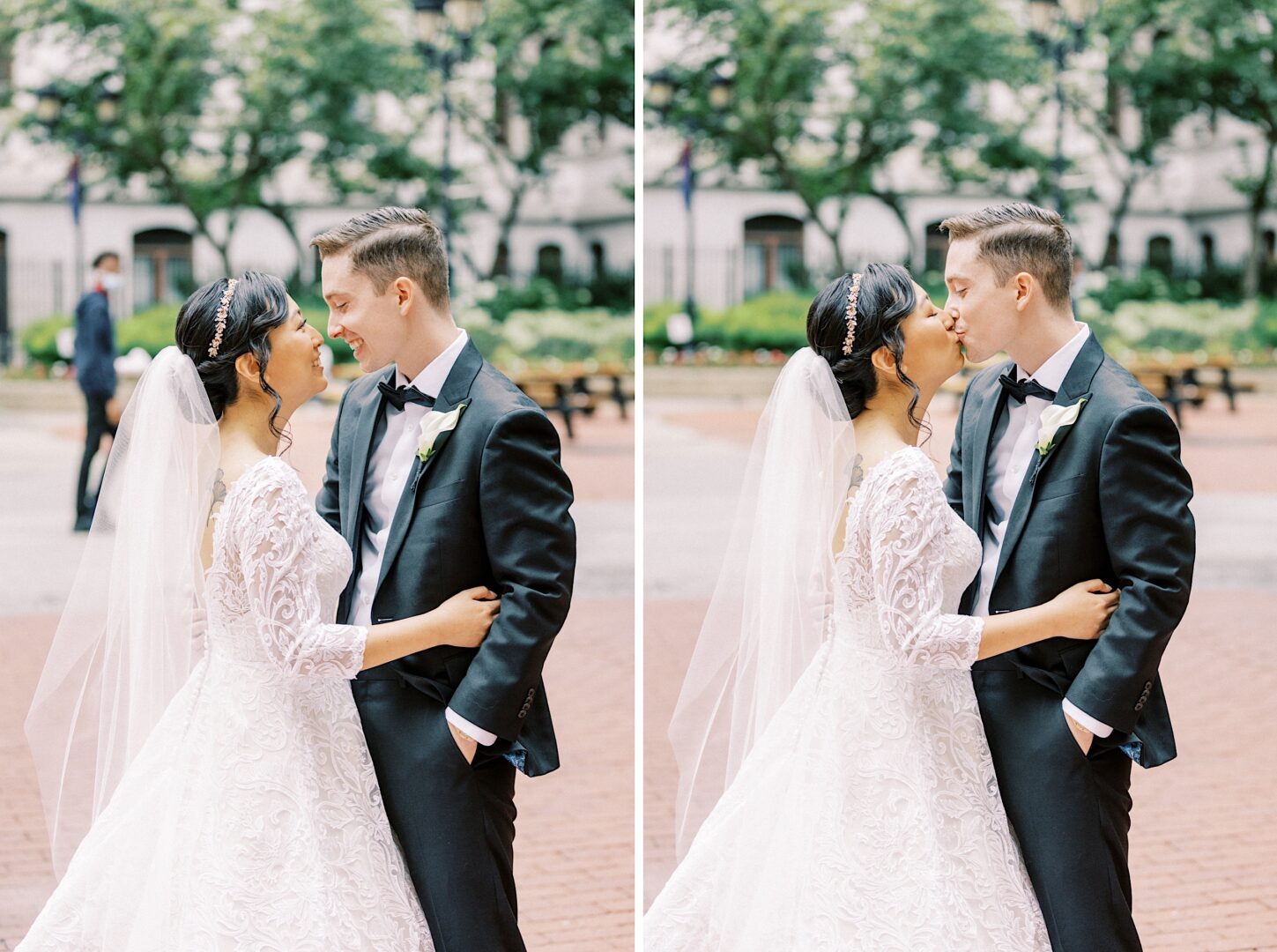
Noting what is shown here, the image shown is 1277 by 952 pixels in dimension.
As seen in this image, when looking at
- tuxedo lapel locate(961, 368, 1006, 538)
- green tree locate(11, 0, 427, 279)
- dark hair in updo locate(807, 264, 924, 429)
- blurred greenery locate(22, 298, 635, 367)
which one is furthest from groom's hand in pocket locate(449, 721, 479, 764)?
green tree locate(11, 0, 427, 279)

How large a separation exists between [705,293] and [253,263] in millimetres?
6559

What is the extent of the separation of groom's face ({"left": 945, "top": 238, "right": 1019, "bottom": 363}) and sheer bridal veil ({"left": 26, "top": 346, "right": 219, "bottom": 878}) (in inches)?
Result: 61.4

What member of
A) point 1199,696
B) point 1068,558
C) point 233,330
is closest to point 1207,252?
point 1199,696

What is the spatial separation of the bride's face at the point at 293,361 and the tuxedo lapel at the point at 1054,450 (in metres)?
1.43

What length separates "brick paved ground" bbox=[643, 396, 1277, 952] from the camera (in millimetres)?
5016

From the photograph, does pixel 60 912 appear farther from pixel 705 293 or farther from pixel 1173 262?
pixel 1173 262

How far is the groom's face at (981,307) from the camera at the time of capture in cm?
321

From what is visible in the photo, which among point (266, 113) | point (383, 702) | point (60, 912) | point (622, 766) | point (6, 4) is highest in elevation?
point (6, 4)

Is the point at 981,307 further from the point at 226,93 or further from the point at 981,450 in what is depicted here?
the point at 226,93

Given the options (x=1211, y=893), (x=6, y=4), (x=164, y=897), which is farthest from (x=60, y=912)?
(x=6, y=4)

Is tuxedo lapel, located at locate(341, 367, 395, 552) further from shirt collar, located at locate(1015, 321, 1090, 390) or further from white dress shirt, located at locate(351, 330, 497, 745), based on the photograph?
shirt collar, located at locate(1015, 321, 1090, 390)

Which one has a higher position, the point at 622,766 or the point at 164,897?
the point at 164,897

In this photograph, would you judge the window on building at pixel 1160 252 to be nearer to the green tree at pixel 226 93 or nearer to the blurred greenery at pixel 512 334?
the blurred greenery at pixel 512 334

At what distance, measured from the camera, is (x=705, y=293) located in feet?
73.9
